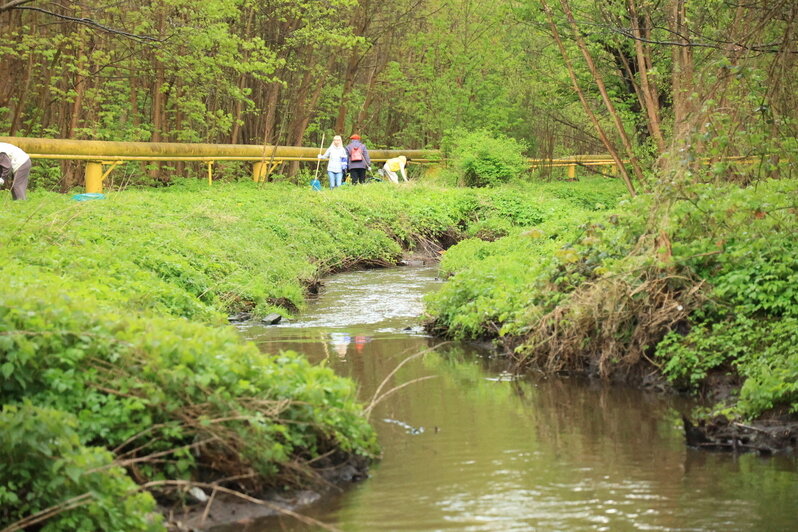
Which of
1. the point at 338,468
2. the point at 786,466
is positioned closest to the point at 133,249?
the point at 338,468

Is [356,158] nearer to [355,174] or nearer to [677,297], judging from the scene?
[355,174]

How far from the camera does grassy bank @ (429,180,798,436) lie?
1101 centimetres

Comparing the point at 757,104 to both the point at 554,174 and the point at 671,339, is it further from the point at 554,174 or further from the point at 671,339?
the point at 554,174

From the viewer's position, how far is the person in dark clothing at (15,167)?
1934 cm

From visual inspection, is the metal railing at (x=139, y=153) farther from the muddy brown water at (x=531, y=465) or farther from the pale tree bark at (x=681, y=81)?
the pale tree bark at (x=681, y=81)

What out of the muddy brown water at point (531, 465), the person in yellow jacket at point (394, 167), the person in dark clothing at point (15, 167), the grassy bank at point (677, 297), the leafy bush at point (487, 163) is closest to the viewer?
the muddy brown water at point (531, 465)

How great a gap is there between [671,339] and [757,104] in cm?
258

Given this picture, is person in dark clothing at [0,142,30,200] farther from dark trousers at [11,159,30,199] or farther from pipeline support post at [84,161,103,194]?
pipeline support post at [84,161,103,194]

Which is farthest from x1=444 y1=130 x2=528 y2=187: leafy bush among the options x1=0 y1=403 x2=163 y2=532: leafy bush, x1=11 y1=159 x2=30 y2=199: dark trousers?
x1=0 y1=403 x2=163 y2=532: leafy bush

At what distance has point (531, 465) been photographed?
27.8 ft

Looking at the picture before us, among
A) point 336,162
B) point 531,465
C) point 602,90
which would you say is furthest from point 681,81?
point 336,162

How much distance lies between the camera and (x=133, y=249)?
1566cm

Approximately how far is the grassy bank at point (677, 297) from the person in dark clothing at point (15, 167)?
10154mm

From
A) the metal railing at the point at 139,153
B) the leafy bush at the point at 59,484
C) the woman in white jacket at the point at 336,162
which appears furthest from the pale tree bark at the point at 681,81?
the woman in white jacket at the point at 336,162
